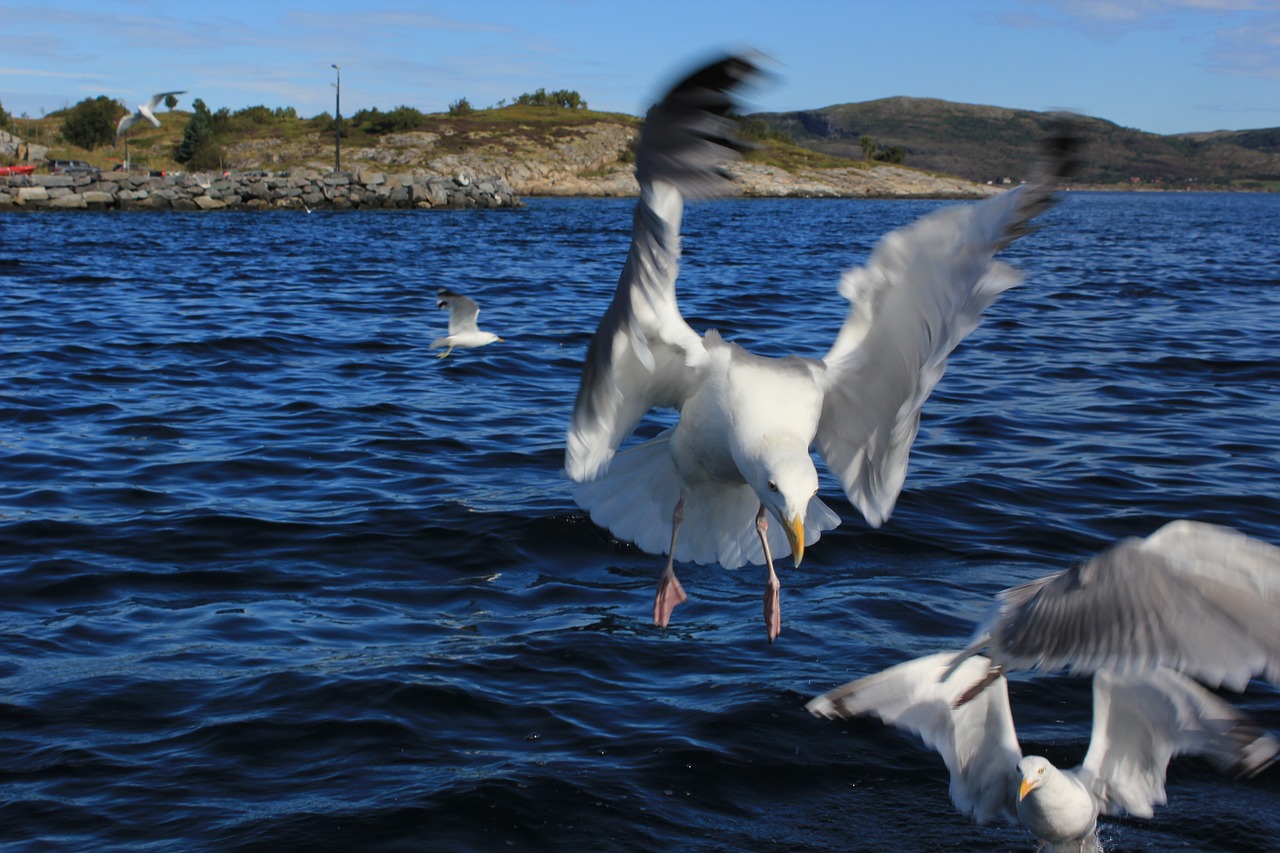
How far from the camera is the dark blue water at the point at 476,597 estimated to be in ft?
12.6

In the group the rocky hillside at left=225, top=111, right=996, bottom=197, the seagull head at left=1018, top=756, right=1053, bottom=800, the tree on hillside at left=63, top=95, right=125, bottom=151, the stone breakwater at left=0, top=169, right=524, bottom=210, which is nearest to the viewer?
the seagull head at left=1018, top=756, right=1053, bottom=800

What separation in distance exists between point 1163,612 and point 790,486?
1333mm

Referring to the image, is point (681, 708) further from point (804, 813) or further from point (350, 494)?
point (350, 494)

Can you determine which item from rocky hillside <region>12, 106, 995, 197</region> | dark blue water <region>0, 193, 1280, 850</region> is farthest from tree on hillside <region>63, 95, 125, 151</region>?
dark blue water <region>0, 193, 1280, 850</region>

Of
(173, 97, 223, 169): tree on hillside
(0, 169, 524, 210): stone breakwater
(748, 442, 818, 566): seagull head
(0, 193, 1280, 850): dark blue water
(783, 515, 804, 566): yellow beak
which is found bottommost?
(0, 193, 1280, 850): dark blue water

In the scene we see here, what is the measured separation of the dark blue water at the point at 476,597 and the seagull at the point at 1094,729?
18 centimetres

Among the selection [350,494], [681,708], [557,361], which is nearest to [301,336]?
[557,361]

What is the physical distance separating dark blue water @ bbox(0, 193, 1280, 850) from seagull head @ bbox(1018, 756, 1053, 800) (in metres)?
0.38

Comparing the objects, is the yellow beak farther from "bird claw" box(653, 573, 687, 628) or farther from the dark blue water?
"bird claw" box(653, 573, 687, 628)

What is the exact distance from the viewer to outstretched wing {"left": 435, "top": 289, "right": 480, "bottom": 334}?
1162cm

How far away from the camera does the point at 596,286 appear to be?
58.2 feet

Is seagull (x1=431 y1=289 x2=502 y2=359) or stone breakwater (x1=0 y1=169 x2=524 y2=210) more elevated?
stone breakwater (x1=0 y1=169 x2=524 y2=210)

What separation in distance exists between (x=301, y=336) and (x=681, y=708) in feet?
29.1

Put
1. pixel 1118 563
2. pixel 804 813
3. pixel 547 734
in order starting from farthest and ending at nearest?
pixel 547 734 → pixel 804 813 → pixel 1118 563
